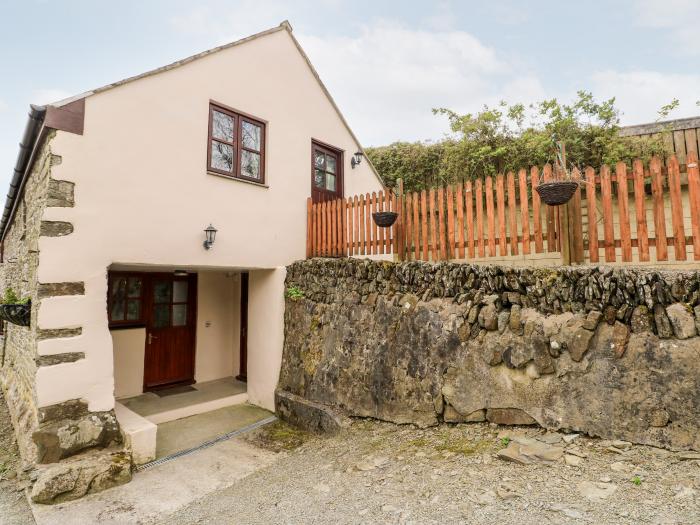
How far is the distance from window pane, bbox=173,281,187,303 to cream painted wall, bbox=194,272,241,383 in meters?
0.29

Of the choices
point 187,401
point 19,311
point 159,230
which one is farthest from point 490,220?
point 19,311

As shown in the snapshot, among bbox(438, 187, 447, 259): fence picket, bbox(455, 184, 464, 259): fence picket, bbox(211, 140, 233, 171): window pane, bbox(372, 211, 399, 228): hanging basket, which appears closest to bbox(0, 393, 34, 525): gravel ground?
bbox(211, 140, 233, 171): window pane

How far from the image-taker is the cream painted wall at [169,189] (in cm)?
440

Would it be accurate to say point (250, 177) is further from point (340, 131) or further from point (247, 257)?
point (340, 131)

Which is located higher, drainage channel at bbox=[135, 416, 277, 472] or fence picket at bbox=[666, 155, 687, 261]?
fence picket at bbox=[666, 155, 687, 261]

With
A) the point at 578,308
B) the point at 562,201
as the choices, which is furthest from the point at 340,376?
the point at 562,201

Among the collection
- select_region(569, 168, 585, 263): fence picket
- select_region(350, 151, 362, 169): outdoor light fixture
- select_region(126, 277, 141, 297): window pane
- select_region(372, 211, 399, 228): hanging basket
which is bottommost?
select_region(126, 277, 141, 297): window pane

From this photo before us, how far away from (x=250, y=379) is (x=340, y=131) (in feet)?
19.6

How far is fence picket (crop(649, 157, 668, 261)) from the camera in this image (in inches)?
149

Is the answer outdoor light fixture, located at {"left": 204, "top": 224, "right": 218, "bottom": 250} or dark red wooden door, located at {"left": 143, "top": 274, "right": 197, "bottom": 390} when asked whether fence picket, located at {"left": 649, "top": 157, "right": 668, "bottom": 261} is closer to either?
outdoor light fixture, located at {"left": 204, "top": 224, "right": 218, "bottom": 250}

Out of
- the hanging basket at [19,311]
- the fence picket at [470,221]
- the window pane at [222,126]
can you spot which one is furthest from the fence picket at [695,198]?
the hanging basket at [19,311]

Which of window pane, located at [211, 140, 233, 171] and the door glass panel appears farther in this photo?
the door glass panel

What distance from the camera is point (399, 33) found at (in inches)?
399

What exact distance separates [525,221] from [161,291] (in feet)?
23.6
